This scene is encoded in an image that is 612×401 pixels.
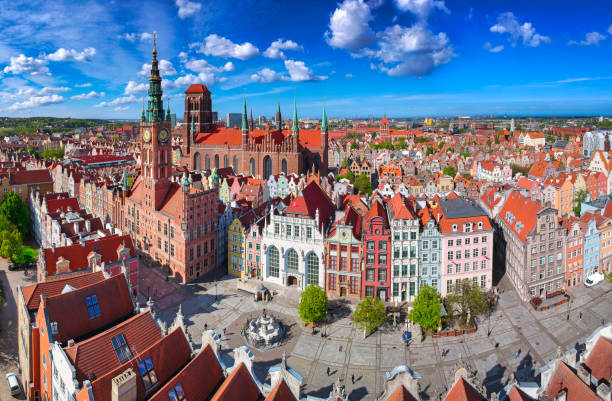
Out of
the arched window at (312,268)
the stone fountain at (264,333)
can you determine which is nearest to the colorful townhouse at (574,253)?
the arched window at (312,268)

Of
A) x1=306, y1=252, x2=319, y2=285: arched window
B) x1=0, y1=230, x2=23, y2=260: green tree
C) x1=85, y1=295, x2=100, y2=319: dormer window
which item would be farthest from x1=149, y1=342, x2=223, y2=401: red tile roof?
x1=0, y1=230, x2=23, y2=260: green tree

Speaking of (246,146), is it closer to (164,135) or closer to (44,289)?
(164,135)

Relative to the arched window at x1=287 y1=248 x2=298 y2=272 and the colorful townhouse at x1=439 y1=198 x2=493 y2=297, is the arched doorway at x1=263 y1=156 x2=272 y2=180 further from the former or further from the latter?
the colorful townhouse at x1=439 y1=198 x2=493 y2=297

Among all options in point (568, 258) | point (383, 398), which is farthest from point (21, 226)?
point (568, 258)

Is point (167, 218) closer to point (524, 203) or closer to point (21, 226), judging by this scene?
point (21, 226)

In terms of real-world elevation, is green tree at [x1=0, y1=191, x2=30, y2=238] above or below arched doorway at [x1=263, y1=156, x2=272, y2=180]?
below
